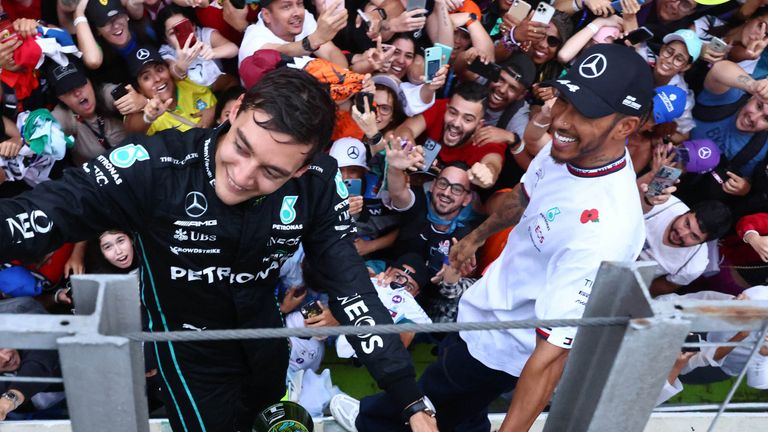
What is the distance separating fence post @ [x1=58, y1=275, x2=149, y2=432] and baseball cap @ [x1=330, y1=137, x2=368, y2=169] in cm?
298

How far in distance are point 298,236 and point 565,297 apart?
0.91m

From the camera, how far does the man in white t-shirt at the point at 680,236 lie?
407cm

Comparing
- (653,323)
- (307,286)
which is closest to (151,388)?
(307,286)

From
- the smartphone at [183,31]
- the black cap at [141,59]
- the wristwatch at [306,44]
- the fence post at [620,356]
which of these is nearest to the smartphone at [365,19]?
the wristwatch at [306,44]

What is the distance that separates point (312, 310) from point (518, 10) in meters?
2.58

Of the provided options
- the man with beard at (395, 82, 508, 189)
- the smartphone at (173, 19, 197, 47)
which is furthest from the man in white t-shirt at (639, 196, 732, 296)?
the smartphone at (173, 19, 197, 47)

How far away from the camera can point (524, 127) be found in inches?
186

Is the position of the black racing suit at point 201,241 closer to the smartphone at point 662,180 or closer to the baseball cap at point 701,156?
the smartphone at point 662,180

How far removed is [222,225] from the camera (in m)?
2.14

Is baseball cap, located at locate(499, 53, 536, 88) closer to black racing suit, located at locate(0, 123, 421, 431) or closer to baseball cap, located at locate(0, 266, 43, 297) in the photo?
black racing suit, located at locate(0, 123, 421, 431)

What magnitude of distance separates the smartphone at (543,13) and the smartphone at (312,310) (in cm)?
254

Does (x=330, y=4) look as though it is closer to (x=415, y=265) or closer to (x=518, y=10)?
(x=518, y=10)

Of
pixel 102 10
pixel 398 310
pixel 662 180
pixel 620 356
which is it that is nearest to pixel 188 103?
pixel 102 10

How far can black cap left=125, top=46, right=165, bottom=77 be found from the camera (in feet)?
13.7
